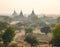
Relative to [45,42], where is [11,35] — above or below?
above

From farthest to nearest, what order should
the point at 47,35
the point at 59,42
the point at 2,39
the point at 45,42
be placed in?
the point at 47,35 < the point at 45,42 < the point at 2,39 < the point at 59,42

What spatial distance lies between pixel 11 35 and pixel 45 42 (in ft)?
27.9

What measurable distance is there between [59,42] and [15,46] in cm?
474

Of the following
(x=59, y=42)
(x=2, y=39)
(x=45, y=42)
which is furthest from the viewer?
(x=45, y=42)

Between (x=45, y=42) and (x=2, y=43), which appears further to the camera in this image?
(x=45, y=42)

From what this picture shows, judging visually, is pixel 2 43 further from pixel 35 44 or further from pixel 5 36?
pixel 35 44

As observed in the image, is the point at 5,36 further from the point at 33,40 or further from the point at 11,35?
the point at 33,40

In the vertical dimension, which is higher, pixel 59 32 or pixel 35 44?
pixel 59 32

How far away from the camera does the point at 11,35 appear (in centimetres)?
2227

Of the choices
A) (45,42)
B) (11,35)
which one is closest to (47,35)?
(45,42)

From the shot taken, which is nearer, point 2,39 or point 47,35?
point 2,39

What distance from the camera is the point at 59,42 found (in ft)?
69.4

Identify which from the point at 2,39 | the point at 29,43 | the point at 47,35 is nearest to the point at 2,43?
the point at 2,39

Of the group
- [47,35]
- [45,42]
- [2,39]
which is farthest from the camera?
[47,35]
